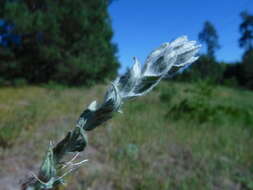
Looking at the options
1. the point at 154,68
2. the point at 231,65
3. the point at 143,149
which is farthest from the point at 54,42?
the point at 231,65

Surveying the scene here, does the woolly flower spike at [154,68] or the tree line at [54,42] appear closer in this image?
the woolly flower spike at [154,68]

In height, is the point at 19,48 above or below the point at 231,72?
above

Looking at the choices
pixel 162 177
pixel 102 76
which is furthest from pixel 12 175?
pixel 102 76

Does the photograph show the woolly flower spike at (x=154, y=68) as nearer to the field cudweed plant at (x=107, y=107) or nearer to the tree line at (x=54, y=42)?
the field cudweed plant at (x=107, y=107)

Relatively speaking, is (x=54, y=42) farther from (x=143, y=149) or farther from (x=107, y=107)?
(x=107, y=107)

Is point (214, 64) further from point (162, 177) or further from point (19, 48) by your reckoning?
point (162, 177)

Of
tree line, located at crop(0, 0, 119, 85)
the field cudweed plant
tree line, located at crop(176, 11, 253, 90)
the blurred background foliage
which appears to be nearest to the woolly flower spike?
the field cudweed plant

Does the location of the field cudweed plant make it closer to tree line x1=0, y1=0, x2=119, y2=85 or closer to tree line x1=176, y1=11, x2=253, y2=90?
tree line x1=0, y1=0, x2=119, y2=85

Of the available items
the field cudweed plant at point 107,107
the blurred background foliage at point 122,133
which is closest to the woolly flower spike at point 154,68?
the field cudweed plant at point 107,107
